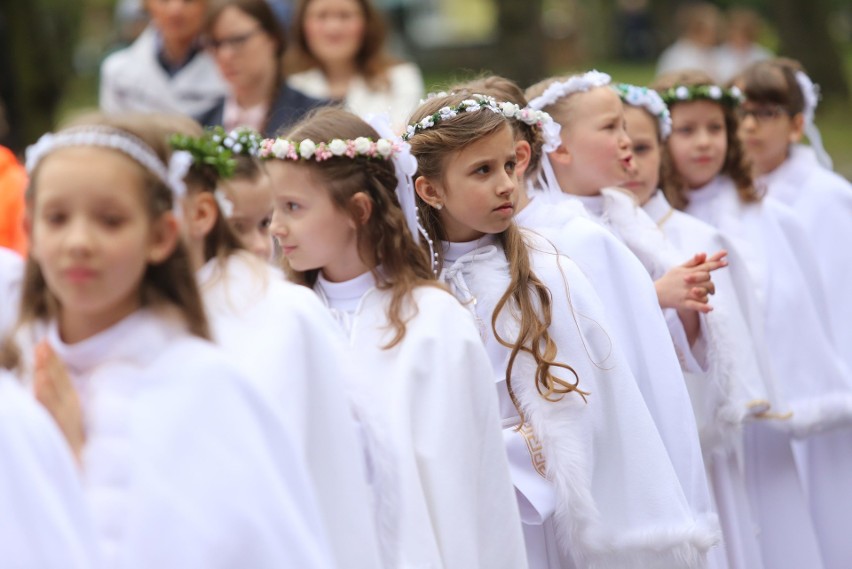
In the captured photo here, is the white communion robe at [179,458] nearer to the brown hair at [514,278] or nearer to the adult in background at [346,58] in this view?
the brown hair at [514,278]

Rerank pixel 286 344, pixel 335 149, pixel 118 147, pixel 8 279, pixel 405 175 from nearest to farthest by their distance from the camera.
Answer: pixel 118 147 → pixel 286 344 → pixel 335 149 → pixel 405 175 → pixel 8 279

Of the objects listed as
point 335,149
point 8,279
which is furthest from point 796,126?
point 8,279

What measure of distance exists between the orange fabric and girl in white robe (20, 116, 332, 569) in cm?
232

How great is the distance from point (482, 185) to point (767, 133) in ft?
10.5

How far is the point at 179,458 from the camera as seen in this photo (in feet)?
10.9

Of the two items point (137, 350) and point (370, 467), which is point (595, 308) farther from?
Answer: point (137, 350)

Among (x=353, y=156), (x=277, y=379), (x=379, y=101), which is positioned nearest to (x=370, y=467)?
(x=277, y=379)

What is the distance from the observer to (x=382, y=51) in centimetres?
838

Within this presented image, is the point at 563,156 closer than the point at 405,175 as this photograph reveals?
No

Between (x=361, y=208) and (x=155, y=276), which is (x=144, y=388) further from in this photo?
(x=361, y=208)

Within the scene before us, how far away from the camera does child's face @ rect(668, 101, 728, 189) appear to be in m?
6.87

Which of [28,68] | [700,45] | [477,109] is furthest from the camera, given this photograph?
[700,45]

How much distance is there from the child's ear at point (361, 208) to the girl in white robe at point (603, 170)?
1069 mm

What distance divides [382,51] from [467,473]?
14.8ft
